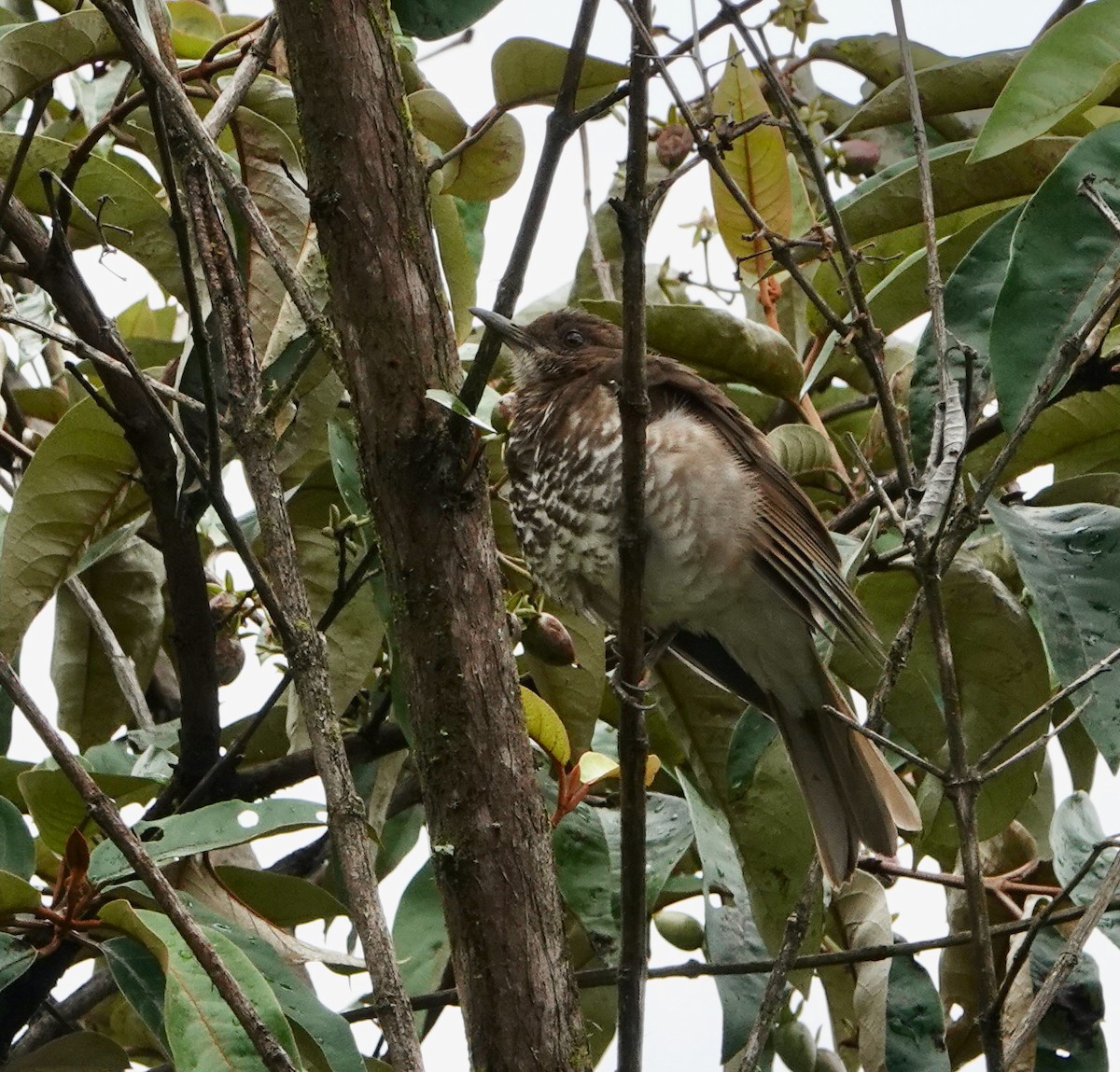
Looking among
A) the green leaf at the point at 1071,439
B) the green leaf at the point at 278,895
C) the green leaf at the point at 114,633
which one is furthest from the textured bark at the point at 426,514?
the green leaf at the point at 114,633

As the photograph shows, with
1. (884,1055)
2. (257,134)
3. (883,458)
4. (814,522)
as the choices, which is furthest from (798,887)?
(257,134)

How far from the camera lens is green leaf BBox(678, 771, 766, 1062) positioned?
261 cm

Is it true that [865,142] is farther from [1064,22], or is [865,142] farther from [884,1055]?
[884,1055]

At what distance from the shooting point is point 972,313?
8.54ft

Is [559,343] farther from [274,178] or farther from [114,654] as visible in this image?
[114,654]

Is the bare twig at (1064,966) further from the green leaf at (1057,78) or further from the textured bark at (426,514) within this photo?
the green leaf at (1057,78)

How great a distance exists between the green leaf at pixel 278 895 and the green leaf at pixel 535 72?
4.45 feet

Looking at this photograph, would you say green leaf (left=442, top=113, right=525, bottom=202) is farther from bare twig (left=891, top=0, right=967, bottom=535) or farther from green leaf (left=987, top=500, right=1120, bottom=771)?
green leaf (left=987, top=500, right=1120, bottom=771)

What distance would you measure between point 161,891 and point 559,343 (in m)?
1.98

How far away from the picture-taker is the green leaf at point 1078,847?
2465 mm

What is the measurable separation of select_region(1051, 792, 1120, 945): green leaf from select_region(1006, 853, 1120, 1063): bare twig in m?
0.39

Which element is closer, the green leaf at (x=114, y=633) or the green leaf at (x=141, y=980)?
the green leaf at (x=141, y=980)

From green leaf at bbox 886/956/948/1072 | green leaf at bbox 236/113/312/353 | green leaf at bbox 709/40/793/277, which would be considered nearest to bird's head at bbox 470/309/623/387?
green leaf at bbox 709/40/793/277

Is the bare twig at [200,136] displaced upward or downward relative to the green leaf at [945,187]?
upward
